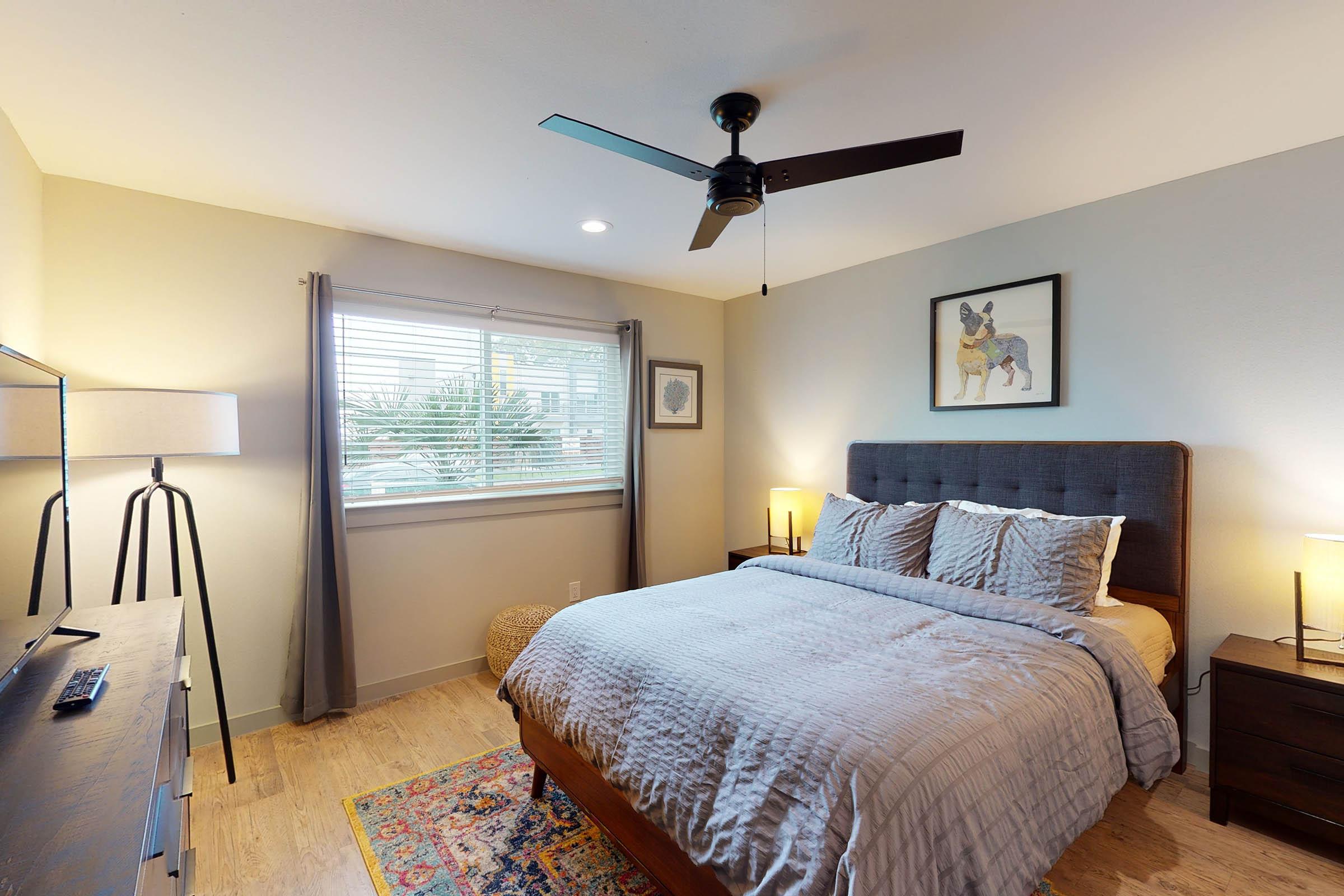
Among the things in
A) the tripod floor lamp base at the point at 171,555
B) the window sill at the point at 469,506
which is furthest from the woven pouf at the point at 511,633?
the tripod floor lamp base at the point at 171,555

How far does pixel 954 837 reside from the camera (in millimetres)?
1278

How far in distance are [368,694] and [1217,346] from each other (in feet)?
13.8

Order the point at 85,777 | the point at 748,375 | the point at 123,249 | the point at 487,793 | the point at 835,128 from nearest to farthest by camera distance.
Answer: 1. the point at 85,777
2. the point at 835,128
3. the point at 487,793
4. the point at 123,249
5. the point at 748,375

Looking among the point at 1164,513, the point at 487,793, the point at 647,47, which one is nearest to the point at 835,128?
the point at 647,47

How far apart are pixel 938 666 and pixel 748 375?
9.85ft

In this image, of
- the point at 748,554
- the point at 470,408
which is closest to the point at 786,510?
the point at 748,554

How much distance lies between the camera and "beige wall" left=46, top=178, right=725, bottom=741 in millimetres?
2502

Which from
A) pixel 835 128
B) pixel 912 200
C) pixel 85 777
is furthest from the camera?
pixel 912 200

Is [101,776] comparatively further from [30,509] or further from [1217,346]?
[1217,346]

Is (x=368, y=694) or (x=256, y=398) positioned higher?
(x=256, y=398)

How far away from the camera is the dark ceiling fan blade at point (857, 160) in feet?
5.23

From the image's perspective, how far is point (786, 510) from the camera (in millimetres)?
3869

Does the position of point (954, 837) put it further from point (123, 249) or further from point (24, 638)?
point (123, 249)

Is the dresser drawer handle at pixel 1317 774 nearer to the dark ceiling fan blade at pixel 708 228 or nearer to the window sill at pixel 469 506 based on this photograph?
the dark ceiling fan blade at pixel 708 228
